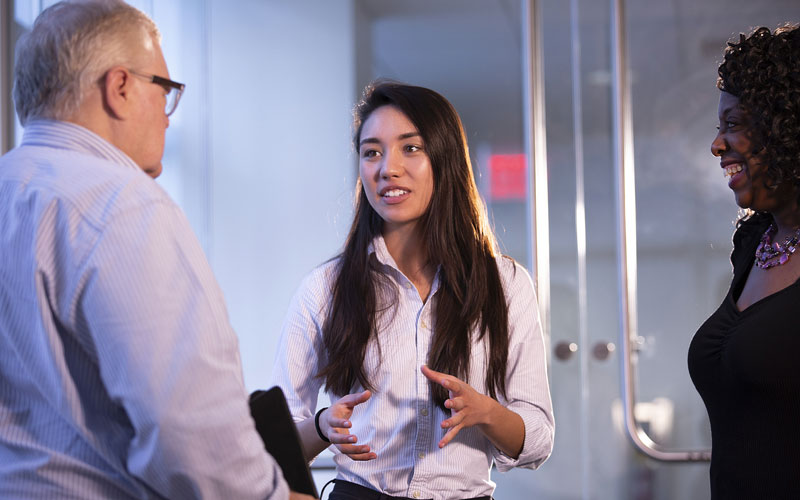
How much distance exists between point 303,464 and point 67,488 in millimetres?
367

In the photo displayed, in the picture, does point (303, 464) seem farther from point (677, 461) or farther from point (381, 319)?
point (677, 461)

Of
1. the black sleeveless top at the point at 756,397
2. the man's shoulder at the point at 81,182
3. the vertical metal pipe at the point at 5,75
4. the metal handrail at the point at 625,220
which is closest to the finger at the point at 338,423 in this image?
the man's shoulder at the point at 81,182

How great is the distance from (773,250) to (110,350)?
1.33 m

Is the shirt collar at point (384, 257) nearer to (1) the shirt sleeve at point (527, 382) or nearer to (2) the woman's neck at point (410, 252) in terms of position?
(2) the woman's neck at point (410, 252)

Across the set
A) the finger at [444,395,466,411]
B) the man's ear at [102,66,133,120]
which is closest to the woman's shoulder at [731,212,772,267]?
the finger at [444,395,466,411]

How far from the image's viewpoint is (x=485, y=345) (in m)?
1.77

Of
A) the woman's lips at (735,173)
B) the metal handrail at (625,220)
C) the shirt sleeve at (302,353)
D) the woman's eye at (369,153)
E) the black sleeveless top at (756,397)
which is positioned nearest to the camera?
the black sleeveless top at (756,397)

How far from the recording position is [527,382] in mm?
1762

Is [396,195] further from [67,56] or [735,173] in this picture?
[67,56]

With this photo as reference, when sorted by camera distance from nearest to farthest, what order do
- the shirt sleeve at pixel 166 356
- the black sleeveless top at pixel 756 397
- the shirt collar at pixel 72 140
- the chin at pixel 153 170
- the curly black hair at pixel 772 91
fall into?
the shirt sleeve at pixel 166 356, the shirt collar at pixel 72 140, the chin at pixel 153 170, the black sleeveless top at pixel 756 397, the curly black hair at pixel 772 91

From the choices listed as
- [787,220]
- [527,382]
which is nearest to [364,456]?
[527,382]

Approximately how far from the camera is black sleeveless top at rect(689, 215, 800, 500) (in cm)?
144

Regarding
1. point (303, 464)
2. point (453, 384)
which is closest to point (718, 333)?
point (453, 384)

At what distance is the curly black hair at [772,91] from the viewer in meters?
1.56
